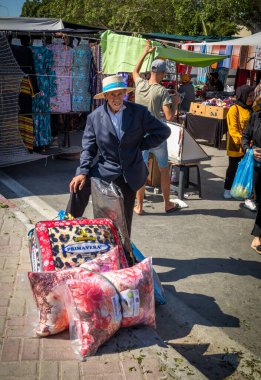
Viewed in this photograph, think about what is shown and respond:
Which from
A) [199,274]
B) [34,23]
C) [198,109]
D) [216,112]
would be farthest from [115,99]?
[34,23]

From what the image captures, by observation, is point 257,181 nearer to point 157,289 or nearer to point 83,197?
point 157,289

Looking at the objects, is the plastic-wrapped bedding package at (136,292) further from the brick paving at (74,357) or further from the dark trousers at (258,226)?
the dark trousers at (258,226)

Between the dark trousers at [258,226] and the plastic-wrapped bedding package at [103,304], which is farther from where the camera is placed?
the dark trousers at [258,226]

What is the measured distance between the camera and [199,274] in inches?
193

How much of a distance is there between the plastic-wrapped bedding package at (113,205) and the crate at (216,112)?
8.98 metres

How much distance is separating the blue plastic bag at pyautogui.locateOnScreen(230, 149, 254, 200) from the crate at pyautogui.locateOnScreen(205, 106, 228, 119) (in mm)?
6053

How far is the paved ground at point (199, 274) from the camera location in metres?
3.53

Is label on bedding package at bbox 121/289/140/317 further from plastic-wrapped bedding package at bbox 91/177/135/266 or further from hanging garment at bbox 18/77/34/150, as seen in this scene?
hanging garment at bbox 18/77/34/150

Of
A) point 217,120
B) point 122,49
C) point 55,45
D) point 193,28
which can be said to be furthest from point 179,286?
point 193,28

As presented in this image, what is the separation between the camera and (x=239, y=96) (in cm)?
698

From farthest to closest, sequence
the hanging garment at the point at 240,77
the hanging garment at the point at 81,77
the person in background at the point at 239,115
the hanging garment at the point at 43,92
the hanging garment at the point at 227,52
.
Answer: the hanging garment at the point at 240,77 < the hanging garment at the point at 227,52 < the hanging garment at the point at 81,77 < the hanging garment at the point at 43,92 < the person in background at the point at 239,115

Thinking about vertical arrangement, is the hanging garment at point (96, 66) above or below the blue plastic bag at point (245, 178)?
above

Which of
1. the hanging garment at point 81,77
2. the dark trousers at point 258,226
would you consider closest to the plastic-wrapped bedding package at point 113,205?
the dark trousers at point 258,226

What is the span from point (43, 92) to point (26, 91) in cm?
39
